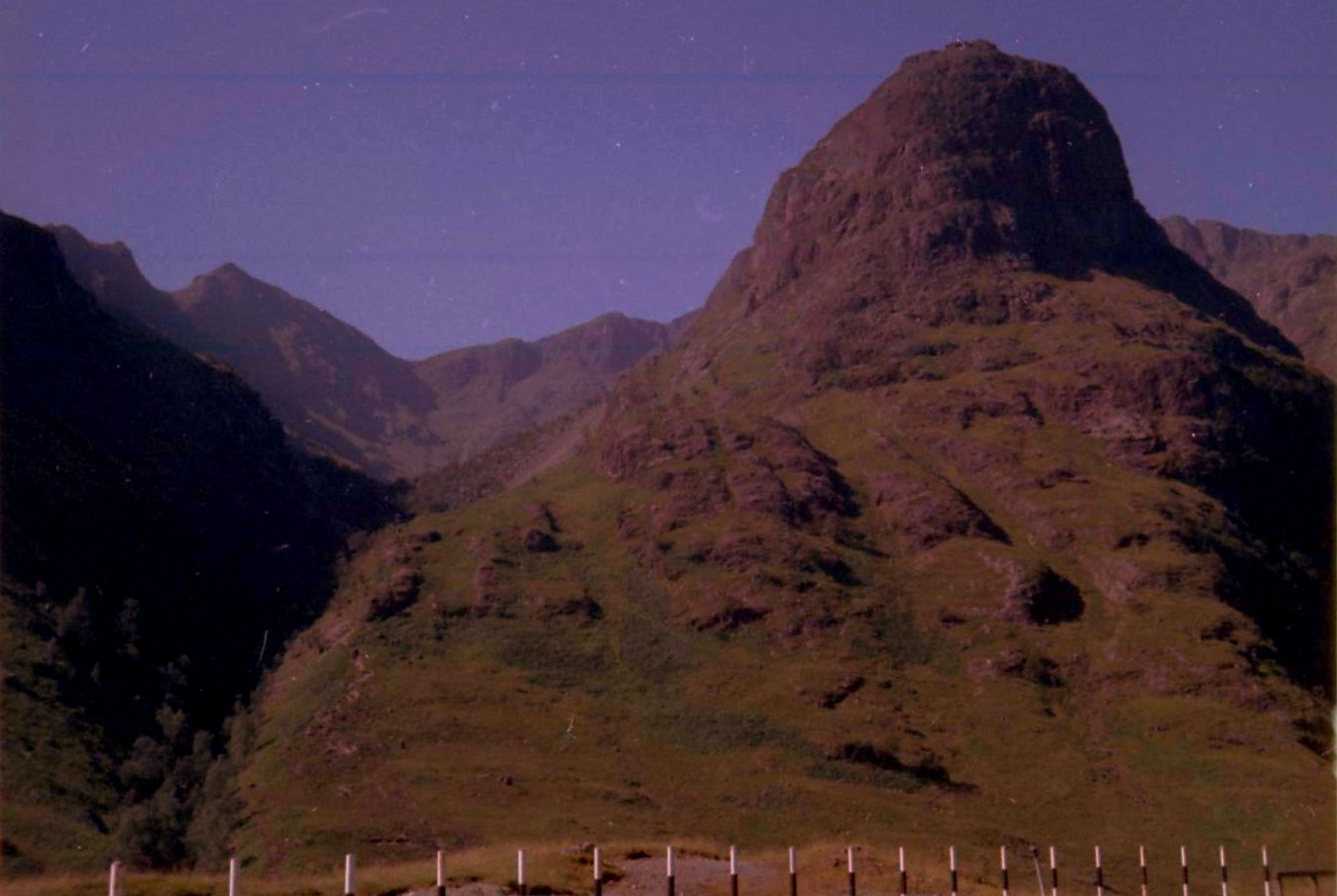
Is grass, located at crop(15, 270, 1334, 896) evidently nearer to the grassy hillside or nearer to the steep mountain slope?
the grassy hillside

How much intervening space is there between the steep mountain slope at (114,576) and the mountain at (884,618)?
8858 mm

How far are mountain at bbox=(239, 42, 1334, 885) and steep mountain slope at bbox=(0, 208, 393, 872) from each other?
349 inches

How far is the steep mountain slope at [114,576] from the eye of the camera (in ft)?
305

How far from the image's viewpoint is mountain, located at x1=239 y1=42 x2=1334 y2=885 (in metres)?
98.8

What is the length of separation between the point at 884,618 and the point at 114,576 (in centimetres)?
7959

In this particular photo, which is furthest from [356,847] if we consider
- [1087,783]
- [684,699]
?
[1087,783]

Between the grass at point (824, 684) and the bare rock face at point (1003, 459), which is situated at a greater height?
the bare rock face at point (1003, 459)

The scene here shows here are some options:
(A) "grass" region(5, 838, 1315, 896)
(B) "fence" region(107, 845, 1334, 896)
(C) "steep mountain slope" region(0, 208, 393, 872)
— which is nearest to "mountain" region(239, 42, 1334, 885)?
(C) "steep mountain slope" region(0, 208, 393, 872)

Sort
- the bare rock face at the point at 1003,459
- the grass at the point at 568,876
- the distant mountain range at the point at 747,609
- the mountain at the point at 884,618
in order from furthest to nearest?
the bare rock face at the point at 1003,459
the mountain at the point at 884,618
the distant mountain range at the point at 747,609
the grass at the point at 568,876

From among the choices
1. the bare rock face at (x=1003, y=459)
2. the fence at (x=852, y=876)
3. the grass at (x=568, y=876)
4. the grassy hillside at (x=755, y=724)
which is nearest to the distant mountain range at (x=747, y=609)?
the grassy hillside at (x=755, y=724)

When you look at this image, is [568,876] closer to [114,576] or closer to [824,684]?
[824,684]

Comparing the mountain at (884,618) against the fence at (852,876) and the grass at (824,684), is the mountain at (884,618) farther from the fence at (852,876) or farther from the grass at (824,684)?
the fence at (852,876)

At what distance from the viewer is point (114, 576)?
138 meters

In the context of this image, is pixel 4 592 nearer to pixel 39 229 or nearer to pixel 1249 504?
pixel 39 229
